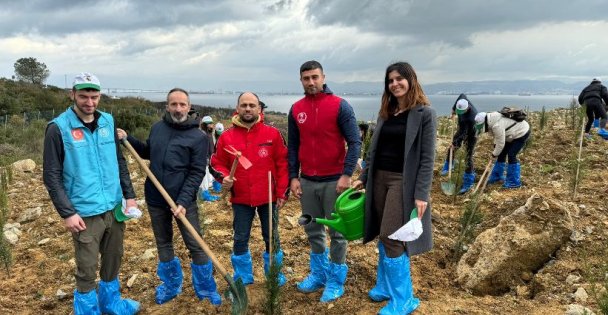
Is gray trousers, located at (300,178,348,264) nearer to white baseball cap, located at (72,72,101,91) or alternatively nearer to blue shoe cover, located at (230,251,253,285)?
blue shoe cover, located at (230,251,253,285)

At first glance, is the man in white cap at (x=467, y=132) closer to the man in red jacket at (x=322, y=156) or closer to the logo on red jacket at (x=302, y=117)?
the man in red jacket at (x=322, y=156)

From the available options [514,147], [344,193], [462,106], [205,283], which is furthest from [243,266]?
[514,147]

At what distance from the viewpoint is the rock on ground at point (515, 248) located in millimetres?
3846

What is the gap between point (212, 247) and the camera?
194 inches

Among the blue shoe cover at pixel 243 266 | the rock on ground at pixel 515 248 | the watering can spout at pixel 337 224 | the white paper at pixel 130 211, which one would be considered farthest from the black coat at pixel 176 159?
the rock on ground at pixel 515 248

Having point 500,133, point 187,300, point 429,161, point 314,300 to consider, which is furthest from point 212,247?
point 500,133

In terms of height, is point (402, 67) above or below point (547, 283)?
above

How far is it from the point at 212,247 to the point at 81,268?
6.32 ft

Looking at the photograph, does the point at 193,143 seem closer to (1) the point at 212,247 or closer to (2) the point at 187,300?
(2) the point at 187,300

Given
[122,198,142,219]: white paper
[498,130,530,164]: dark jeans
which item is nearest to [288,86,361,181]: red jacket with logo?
[122,198,142,219]: white paper

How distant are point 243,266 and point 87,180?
1482 millimetres

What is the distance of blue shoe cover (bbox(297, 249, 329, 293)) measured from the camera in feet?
12.2

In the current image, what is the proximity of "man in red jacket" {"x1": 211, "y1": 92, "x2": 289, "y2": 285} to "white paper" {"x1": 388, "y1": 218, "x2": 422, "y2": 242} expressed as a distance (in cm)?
104

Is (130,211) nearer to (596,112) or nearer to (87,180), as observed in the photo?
(87,180)
